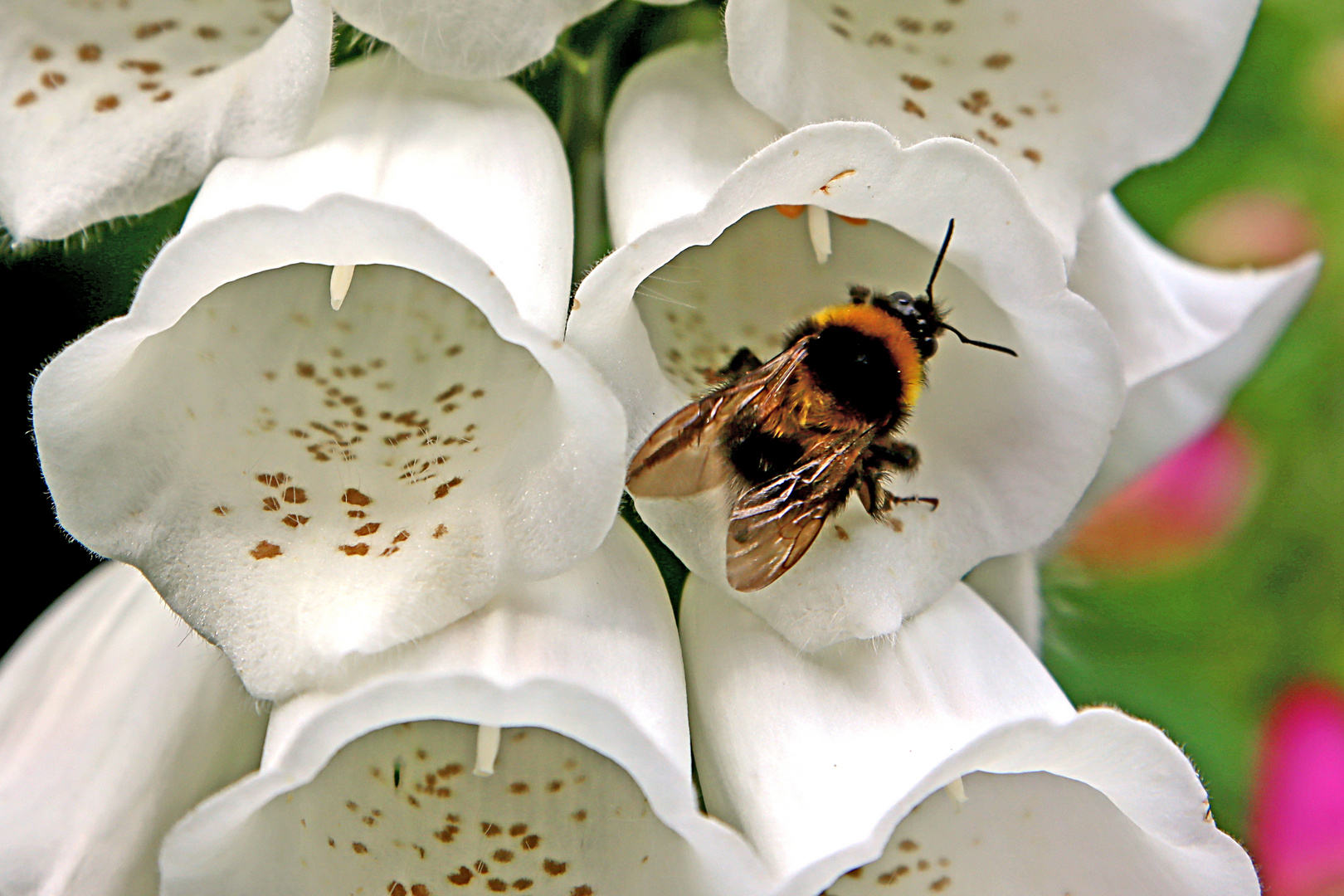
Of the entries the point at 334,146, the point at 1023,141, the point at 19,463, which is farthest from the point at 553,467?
the point at 19,463

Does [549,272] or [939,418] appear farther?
[939,418]

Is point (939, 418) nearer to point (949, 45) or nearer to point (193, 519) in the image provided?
point (949, 45)

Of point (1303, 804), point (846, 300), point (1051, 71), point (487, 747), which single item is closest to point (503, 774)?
point (487, 747)

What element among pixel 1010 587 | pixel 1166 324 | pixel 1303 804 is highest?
pixel 1166 324

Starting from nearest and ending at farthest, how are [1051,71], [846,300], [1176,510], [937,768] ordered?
[937,768] < [1051,71] < [846,300] < [1176,510]

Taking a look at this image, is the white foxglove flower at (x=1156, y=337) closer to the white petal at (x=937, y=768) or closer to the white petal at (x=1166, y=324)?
the white petal at (x=1166, y=324)

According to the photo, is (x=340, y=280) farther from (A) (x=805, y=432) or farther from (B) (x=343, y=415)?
(A) (x=805, y=432)

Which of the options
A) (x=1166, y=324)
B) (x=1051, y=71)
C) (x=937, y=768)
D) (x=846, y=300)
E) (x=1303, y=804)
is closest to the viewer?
(x=937, y=768)
